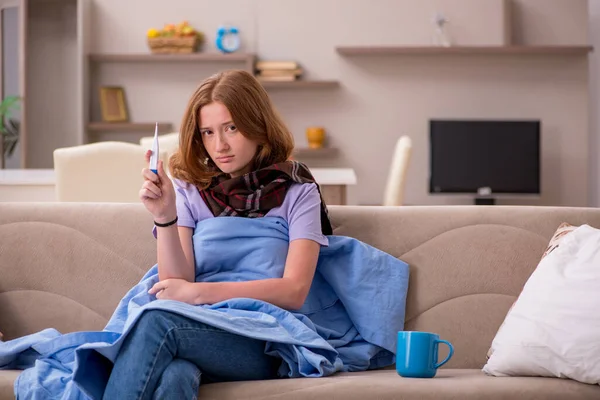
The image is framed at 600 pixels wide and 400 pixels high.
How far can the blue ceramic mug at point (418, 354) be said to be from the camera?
69.1 inches

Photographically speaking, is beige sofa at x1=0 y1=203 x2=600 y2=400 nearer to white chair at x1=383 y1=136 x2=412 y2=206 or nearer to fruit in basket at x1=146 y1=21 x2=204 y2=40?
white chair at x1=383 y1=136 x2=412 y2=206

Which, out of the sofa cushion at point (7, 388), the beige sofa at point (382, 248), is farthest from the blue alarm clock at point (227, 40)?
the sofa cushion at point (7, 388)

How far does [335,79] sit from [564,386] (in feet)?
16.2

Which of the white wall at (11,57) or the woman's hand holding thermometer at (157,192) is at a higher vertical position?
the white wall at (11,57)

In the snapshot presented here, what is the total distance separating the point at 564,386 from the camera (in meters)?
1.72

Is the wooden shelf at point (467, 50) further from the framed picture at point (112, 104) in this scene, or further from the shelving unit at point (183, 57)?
the framed picture at point (112, 104)

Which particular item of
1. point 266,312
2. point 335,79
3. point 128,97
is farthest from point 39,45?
point 266,312

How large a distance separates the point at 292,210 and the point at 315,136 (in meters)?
4.37

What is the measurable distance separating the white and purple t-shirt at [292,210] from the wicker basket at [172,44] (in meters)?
4.39

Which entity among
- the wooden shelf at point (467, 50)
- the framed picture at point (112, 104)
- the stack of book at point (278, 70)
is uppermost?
the wooden shelf at point (467, 50)

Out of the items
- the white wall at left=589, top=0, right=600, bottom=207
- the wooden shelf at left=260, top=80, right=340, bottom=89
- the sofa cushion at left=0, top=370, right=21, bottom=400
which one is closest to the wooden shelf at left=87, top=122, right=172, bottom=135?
the wooden shelf at left=260, top=80, right=340, bottom=89

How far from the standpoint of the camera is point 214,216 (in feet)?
6.77

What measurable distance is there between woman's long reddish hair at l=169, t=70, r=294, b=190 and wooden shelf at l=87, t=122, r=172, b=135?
439 centimetres

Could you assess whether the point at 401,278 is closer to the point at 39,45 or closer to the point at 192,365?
the point at 192,365
